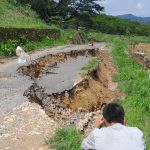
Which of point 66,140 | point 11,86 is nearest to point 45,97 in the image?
point 11,86

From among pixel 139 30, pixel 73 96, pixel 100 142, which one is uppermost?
pixel 100 142

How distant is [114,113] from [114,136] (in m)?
0.27

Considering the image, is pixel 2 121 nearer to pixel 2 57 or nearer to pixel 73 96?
pixel 73 96

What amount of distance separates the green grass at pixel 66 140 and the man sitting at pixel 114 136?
10.9ft

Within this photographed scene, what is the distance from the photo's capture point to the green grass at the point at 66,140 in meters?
10.2

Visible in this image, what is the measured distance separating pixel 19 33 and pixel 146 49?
2207 centimetres

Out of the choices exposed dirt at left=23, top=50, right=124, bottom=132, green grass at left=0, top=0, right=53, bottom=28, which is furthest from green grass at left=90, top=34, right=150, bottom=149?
green grass at left=0, top=0, right=53, bottom=28

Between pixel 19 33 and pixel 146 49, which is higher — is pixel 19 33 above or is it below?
above

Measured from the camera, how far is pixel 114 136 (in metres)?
6.74

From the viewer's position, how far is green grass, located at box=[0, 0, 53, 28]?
124 feet

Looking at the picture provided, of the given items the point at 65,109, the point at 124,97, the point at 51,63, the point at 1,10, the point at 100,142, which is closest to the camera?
the point at 100,142

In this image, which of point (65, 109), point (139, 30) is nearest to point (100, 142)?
point (65, 109)

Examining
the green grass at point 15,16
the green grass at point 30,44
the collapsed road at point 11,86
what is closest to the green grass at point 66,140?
the collapsed road at point 11,86

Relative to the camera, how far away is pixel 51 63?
91.6ft
